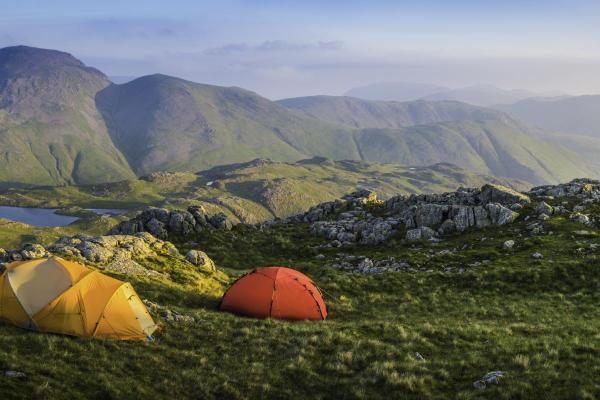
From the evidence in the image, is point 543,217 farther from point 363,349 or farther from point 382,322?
point 363,349

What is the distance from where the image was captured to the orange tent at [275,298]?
2797 cm

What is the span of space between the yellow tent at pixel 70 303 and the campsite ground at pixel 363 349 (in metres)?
0.85

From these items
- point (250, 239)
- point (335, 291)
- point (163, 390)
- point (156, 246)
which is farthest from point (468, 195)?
point (163, 390)

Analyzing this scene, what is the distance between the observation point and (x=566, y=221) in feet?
174

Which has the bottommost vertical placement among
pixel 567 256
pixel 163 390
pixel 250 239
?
pixel 250 239

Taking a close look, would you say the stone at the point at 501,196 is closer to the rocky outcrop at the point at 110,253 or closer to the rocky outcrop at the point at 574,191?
the rocky outcrop at the point at 574,191

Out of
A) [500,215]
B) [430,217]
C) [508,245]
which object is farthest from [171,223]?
[508,245]

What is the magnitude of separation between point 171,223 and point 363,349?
175 ft

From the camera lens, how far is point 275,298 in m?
28.2

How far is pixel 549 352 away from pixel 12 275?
23939 mm

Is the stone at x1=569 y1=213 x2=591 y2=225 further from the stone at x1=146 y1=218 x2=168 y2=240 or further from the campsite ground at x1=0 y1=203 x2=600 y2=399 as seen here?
the stone at x1=146 y1=218 x2=168 y2=240

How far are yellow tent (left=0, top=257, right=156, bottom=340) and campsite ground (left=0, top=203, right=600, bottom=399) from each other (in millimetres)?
848

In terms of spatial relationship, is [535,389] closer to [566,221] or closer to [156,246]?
[156,246]

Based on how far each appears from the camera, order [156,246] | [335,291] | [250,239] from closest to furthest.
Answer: [335,291]
[156,246]
[250,239]
